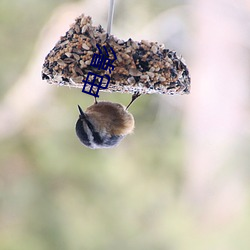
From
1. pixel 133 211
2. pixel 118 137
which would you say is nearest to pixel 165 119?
pixel 133 211

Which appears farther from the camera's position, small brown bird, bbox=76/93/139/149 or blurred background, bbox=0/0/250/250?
blurred background, bbox=0/0/250/250

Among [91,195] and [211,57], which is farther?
[91,195]

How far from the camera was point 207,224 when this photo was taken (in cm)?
362

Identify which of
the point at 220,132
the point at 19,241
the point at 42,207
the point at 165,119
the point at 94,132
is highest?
the point at 165,119

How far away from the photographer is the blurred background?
3.37m

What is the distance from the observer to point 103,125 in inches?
54.5

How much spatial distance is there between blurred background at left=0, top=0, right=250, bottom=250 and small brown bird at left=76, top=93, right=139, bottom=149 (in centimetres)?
189

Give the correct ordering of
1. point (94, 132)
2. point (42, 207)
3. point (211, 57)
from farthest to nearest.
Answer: point (42, 207) < point (211, 57) < point (94, 132)

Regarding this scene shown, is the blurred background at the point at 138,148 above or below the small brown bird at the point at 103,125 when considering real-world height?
above

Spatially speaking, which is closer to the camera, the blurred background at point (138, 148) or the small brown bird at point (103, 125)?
the small brown bird at point (103, 125)

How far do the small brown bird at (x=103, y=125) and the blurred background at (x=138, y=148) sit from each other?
189 centimetres

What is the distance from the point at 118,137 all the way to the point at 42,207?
229 cm

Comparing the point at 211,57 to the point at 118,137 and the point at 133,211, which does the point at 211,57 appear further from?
the point at 118,137

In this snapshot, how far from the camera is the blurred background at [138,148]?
3365mm
